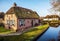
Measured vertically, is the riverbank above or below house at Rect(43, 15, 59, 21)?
below

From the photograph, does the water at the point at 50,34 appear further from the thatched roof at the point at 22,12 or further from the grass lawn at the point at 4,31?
the grass lawn at the point at 4,31

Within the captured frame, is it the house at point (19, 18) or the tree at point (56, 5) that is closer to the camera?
the house at point (19, 18)

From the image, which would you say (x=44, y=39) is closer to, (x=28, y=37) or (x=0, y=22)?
(x=28, y=37)

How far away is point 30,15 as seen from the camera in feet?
11.4

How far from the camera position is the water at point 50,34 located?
340 cm

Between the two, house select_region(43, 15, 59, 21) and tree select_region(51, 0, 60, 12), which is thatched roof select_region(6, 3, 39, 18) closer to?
house select_region(43, 15, 59, 21)

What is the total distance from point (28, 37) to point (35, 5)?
2.71 feet

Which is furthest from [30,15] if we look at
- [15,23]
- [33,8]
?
[15,23]

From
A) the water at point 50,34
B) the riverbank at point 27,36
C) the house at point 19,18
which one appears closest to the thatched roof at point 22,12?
the house at point 19,18

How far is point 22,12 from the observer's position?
3.48 meters

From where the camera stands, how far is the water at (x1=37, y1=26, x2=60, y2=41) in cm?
340

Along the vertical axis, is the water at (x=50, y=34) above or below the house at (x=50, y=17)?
below

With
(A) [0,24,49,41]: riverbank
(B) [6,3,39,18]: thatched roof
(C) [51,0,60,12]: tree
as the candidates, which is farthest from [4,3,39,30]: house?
(C) [51,0,60,12]: tree

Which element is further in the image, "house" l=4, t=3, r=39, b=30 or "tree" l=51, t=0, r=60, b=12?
"tree" l=51, t=0, r=60, b=12
